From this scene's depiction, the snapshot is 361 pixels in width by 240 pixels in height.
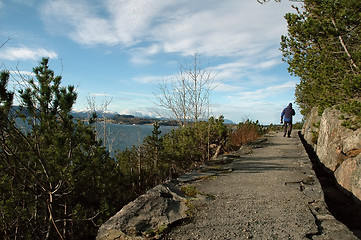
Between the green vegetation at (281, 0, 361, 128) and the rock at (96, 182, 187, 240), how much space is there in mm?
4580

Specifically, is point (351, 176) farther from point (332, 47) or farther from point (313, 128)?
point (313, 128)

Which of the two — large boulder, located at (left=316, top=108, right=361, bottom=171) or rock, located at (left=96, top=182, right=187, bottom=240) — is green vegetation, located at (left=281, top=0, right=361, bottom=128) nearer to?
large boulder, located at (left=316, top=108, right=361, bottom=171)

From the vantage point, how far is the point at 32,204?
4496 mm

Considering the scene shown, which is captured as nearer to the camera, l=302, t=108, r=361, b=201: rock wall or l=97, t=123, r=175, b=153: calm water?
l=302, t=108, r=361, b=201: rock wall

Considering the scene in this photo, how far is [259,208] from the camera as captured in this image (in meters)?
3.39

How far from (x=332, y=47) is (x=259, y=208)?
5669 millimetres

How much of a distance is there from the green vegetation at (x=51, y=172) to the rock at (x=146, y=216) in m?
0.76

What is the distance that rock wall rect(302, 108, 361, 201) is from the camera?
4.53 meters

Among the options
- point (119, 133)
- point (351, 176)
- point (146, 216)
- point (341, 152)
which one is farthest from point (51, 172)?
point (119, 133)

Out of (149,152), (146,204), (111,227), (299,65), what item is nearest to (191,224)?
(146,204)

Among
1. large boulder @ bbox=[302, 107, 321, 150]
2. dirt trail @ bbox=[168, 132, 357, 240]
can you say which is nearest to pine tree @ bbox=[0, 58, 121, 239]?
dirt trail @ bbox=[168, 132, 357, 240]

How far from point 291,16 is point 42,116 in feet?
22.4

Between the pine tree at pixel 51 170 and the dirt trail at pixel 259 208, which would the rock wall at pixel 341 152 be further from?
the pine tree at pixel 51 170

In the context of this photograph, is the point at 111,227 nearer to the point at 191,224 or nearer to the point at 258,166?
the point at 191,224
